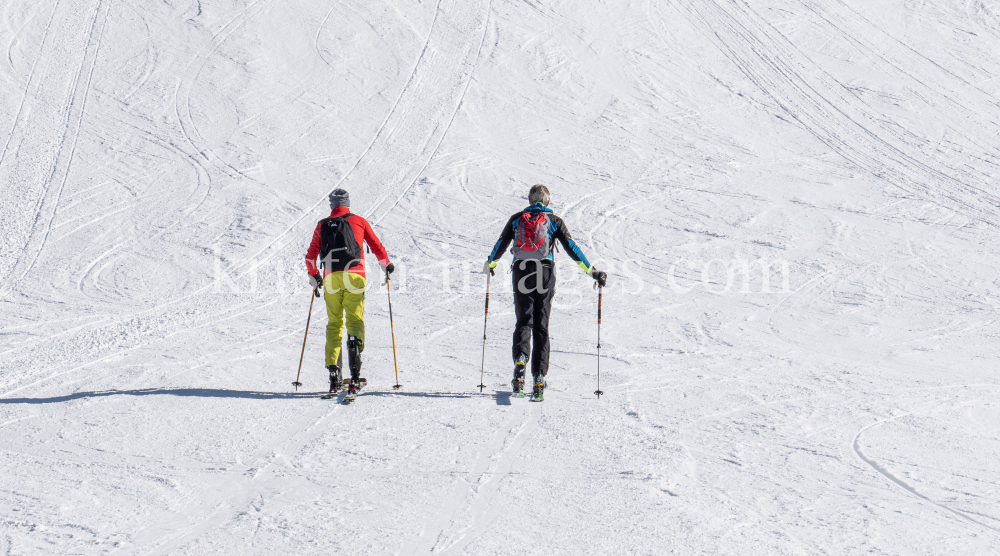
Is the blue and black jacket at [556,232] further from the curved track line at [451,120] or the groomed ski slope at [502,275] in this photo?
the curved track line at [451,120]

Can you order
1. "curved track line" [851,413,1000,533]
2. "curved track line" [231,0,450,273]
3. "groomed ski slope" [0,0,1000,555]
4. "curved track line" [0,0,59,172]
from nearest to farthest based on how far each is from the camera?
"curved track line" [851,413,1000,533]
"groomed ski slope" [0,0,1000,555]
"curved track line" [231,0,450,273]
"curved track line" [0,0,59,172]

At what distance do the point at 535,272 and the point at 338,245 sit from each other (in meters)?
1.59

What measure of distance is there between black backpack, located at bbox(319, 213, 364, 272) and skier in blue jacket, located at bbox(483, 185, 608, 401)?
118 centimetres

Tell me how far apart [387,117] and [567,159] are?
356 cm

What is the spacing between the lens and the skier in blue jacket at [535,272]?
6.68 m

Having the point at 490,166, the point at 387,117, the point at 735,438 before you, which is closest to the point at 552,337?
the point at 735,438

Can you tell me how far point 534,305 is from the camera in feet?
Result: 22.3

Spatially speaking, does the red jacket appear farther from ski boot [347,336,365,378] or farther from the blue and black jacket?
the blue and black jacket

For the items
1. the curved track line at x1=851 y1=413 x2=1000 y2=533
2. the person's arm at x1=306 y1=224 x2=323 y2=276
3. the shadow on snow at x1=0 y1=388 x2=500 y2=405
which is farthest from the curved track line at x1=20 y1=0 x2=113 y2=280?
the curved track line at x1=851 y1=413 x2=1000 y2=533

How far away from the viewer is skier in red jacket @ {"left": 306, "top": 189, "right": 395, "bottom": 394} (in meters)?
6.58

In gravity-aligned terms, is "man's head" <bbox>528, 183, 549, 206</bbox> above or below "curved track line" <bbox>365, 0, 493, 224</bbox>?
below

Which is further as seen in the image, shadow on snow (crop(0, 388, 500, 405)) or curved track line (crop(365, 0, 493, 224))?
curved track line (crop(365, 0, 493, 224))

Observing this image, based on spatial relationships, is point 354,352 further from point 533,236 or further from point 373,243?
point 533,236

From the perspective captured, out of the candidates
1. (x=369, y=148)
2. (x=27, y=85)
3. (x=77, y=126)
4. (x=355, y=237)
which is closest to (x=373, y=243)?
(x=355, y=237)
